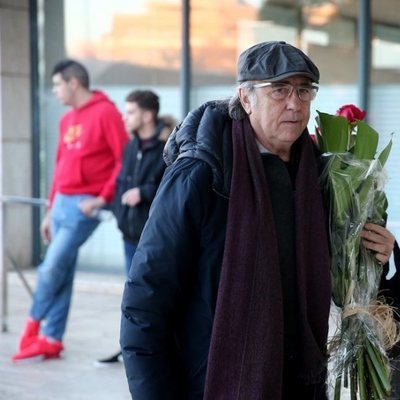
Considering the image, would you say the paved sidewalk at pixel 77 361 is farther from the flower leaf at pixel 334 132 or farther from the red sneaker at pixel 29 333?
the flower leaf at pixel 334 132

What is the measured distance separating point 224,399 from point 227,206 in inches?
20.8

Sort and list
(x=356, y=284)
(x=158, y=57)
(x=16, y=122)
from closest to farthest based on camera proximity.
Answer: (x=356, y=284) < (x=158, y=57) < (x=16, y=122)

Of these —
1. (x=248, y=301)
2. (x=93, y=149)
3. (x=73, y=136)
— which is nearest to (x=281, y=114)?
(x=248, y=301)

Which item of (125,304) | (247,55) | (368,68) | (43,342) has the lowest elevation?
(43,342)

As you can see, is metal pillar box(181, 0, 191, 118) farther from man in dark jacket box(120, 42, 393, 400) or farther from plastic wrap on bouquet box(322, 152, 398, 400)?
man in dark jacket box(120, 42, 393, 400)

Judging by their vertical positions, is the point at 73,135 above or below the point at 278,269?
above

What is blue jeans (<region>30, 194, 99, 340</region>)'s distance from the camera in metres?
6.10

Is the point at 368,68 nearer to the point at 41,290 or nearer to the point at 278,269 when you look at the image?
the point at 41,290

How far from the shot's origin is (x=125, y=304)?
2.58 metres

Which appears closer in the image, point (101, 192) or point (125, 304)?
point (125, 304)

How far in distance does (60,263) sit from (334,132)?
359cm

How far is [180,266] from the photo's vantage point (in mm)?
2531

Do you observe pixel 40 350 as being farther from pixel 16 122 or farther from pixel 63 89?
pixel 16 122

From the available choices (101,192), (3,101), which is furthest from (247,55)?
(3,101)
